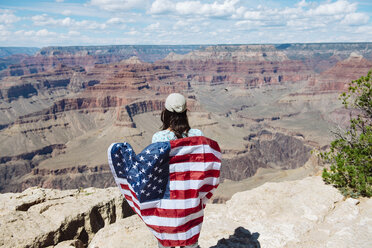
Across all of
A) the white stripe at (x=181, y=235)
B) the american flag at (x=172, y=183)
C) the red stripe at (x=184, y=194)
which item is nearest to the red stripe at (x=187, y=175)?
the american flag at (x=172, y=183)

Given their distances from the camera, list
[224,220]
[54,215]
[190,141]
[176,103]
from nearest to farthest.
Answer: [176,103] → [190,141] → [54,215] → [224,220]

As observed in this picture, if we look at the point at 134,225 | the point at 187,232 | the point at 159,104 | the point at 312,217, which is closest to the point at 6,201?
the point at 134,225

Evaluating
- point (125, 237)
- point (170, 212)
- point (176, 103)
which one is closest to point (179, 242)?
point (170, 212)

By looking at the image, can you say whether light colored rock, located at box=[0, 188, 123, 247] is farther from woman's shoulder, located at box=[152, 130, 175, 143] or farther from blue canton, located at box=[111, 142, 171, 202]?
woman's shoulder, located at box=[152, 130, 175, 143]

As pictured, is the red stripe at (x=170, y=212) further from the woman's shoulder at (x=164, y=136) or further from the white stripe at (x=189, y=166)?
the woman's shoulder at (x=164, y=136)

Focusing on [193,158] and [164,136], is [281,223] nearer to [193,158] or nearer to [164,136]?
[193,158]

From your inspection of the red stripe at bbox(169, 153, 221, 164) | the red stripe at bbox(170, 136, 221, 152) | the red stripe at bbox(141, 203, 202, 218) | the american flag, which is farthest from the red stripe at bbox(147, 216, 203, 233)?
the red stripe at bbox(170, 136, 221, 152)

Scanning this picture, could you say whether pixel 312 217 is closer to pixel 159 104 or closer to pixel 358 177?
pixel 358 177
